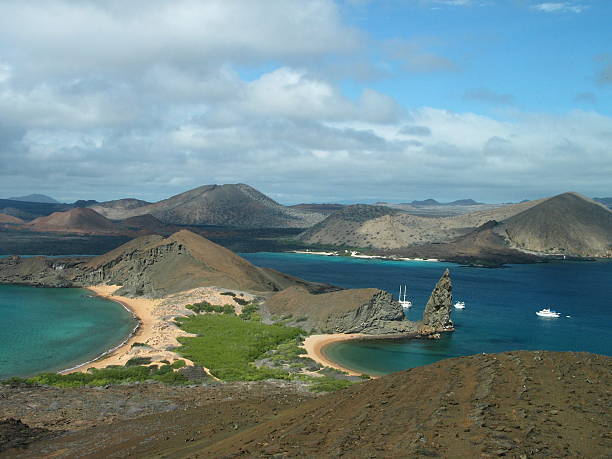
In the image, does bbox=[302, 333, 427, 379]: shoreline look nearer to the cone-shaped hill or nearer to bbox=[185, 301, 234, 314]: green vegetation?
bbox=[185, 301, 234, 314]: green vegetation

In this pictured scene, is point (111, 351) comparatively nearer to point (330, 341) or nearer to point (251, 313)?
point (251, 313)

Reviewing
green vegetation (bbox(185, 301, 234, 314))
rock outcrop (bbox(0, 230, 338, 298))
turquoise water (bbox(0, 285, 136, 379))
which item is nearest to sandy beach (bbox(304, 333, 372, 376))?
green vegetation (bbox(185, 301, 234, 314))

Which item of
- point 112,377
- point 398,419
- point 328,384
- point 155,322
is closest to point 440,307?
point 328,384

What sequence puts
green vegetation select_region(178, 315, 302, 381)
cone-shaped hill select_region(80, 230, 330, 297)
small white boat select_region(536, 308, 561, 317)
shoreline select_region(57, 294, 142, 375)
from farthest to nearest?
1. cone-shaped hill select_region(80, 230, 330, 297)
2. small white boat select_region(536, 308, 561, 317)
3. shoreline select_region(57, 294, 142, 375)
4. green vegetation select_region(178, 315, 302, 381)

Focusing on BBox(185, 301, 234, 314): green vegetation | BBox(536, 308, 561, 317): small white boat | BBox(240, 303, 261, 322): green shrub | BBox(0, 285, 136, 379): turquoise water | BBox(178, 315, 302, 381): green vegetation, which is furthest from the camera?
BBox(536, 308, 561, 317): small white boat

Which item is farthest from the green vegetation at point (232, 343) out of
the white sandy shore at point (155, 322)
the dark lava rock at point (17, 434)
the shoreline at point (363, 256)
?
the shoreline at point (363, 256)

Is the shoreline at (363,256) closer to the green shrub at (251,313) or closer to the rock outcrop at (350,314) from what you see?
the rock outcrop at (350,314)

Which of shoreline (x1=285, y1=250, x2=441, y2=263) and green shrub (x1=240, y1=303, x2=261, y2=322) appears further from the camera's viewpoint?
shoreline (x1=285, y1=250, x2=441, y2=263)

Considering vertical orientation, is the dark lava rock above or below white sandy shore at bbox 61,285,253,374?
above
